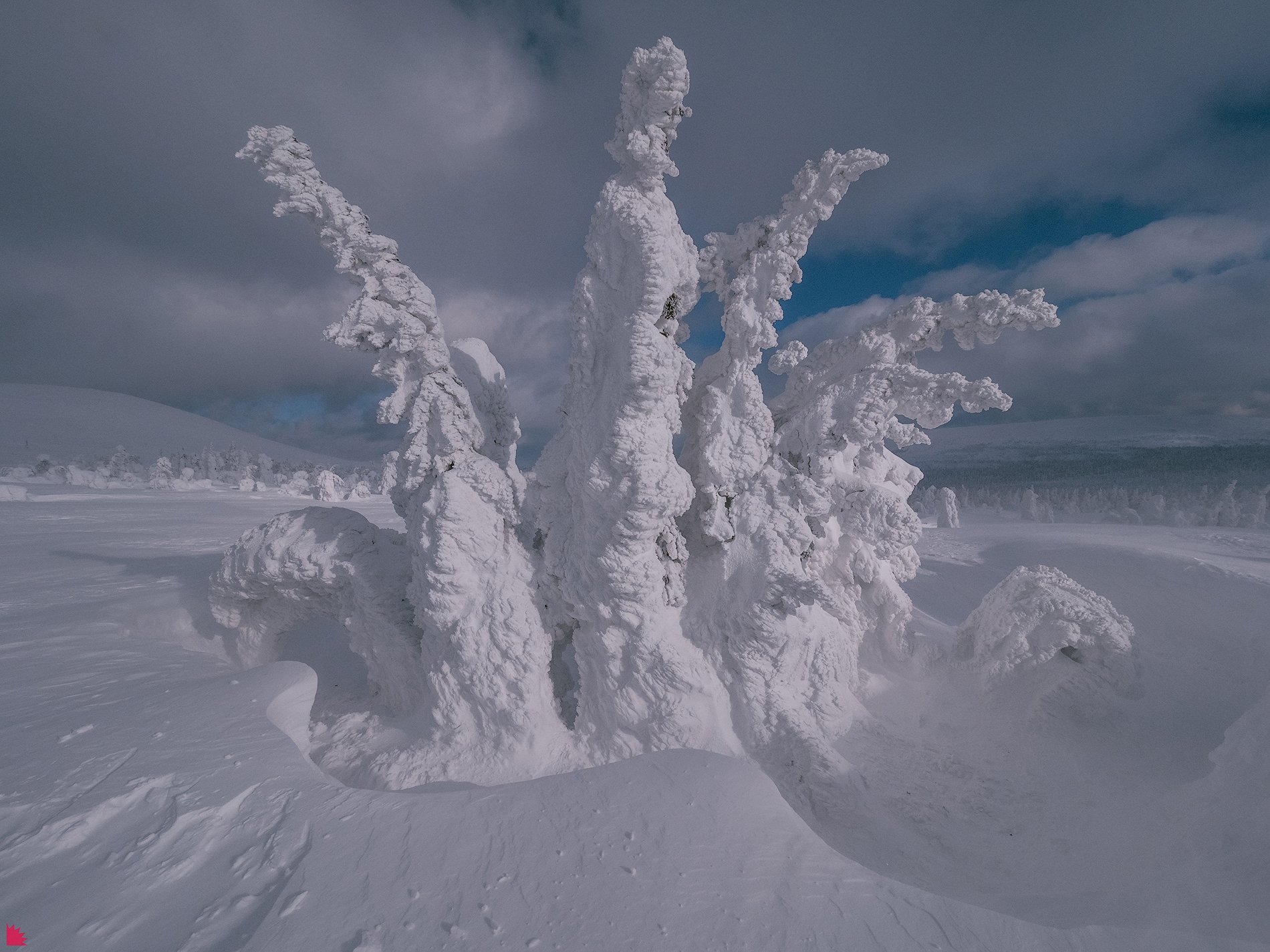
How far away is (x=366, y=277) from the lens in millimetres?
6652

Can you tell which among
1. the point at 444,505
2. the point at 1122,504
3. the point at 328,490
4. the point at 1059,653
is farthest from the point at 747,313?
the point at 1122,504

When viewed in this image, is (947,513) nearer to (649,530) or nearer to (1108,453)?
(649,530)

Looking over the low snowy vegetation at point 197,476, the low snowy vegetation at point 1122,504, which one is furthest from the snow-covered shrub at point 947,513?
the low snowy vegetation at point 197,476

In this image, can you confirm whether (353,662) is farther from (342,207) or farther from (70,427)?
(70,427)

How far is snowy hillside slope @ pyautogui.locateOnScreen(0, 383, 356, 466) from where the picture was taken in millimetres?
82812

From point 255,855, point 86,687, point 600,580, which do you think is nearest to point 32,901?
point 255,855

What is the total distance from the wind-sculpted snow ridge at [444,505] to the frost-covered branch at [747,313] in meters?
2.82

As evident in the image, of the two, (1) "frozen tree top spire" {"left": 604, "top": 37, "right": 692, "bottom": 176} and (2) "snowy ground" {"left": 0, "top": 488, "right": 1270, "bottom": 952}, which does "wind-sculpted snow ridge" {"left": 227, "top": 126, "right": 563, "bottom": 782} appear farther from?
(1) "frozen tree top spire" {"left": 604, "top": 37, "right": 692, "bottom": 176}

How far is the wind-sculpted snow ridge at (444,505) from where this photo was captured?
6125mm

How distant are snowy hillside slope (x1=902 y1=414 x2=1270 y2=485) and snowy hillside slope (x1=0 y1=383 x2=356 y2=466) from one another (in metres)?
114

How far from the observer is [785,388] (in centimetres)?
777

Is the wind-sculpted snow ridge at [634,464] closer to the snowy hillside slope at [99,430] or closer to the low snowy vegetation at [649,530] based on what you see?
the low snowy vegetation at [649,530]

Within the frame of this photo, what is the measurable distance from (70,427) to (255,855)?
146 m

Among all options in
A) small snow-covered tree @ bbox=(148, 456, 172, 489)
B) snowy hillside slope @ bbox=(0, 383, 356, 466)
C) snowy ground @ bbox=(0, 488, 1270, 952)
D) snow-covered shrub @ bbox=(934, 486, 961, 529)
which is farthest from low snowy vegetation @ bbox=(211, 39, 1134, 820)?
snowy hillside slope @ bbox=(0, 383, 356, 466)
